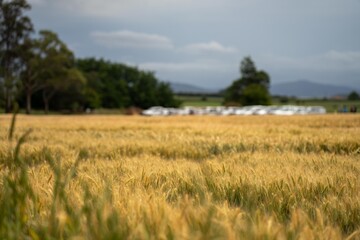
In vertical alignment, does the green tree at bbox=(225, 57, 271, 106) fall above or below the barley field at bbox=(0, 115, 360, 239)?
above

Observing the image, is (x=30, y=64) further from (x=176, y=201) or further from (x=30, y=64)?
(x=176, y=201)

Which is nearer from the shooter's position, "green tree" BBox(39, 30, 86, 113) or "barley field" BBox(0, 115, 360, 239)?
"barley field" BBox(0, 115, 360, 239)

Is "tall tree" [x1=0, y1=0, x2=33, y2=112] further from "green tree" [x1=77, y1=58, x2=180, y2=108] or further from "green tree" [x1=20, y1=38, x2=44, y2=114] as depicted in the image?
"green tree" [x1=77, y1=58, x2=180, y2=108]

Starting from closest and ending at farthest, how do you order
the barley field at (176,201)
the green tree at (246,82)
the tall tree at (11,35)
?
the barley field at (176,201) < the tall tree at (11,35) < the green tree at (246,82)

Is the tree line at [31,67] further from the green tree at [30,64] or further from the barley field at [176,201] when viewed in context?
the barley field at [176,201]

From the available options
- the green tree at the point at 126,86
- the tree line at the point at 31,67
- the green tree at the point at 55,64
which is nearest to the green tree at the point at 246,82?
the green tree at the point at 126,86

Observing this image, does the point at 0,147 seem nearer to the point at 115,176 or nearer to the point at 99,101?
the point at 115,176

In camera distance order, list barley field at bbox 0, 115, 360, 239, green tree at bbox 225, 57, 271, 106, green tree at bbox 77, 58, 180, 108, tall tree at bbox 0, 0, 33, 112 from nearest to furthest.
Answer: barley field at bbox 0, 115, 360, 239 < tall tree at bbox 0, 0, 33, 112 < green tree at bbox 77, 58, 180, 108 < green tree at bbox 225, 57, 271, 106

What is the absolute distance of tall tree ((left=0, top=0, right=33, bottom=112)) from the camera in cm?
4909

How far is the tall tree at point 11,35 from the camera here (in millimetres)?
49094

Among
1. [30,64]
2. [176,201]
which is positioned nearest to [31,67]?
[30,64]

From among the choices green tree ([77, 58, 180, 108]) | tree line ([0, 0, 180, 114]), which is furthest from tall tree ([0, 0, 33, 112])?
green tree ([77, 58, 180, 108])

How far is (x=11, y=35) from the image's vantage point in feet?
165

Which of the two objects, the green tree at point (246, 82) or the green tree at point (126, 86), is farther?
the green tree at point (246, 82)
